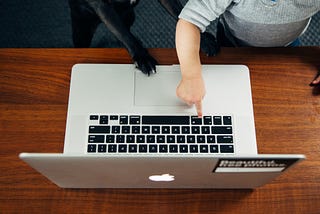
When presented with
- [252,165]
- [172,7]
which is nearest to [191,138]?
[252,165]

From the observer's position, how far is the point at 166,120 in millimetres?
765

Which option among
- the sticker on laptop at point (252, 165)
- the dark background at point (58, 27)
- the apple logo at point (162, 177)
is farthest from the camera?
the dark background at point (58, 27)

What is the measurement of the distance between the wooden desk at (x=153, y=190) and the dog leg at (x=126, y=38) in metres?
0.03

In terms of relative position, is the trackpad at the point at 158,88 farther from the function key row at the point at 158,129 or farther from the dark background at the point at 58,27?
the dark background at the point at 58,27

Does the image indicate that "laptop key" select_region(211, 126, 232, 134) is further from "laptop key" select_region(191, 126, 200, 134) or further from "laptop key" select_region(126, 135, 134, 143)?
"laptop key" select_region(126, 135, 134, 143)

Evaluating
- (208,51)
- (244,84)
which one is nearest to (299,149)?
(244,84)

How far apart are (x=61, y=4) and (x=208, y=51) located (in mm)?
1021

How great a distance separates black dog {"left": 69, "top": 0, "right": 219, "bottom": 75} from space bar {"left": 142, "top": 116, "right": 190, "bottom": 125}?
111mm

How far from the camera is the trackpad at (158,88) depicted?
79 cm

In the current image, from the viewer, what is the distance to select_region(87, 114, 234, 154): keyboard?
74cm

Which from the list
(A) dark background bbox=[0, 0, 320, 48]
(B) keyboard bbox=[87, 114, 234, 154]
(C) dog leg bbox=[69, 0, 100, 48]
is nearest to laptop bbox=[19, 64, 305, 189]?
(B) keyboard bbox=[87, 114, 234, 154]

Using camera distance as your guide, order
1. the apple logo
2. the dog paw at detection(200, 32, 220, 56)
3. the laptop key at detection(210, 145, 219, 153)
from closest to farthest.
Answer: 1. the apple logo
2. the laptop key at detection(210, 145, 219, 153)
3. the dog paw at detection(200, 32, 220, 56)

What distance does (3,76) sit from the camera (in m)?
0.85

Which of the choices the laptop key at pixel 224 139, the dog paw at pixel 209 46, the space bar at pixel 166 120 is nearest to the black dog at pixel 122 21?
the dog paw at pixel 209 46
